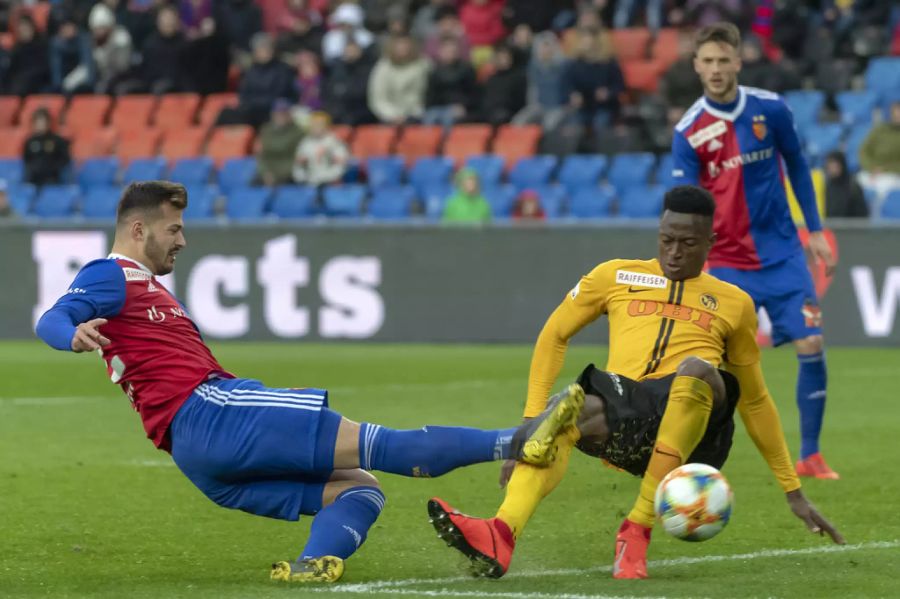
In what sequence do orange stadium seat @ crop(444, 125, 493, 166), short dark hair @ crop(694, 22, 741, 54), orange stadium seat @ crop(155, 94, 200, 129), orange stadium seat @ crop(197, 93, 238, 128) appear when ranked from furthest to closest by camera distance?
orange stadium seat @ crop(155, 94, 200, 129)
orange stadium seat @ crop(197, 93, 238, 128)
orange stadium seat @ crop(444, 125, 493, 166)
short dark hair @ crop(694, 22, 741, 54)

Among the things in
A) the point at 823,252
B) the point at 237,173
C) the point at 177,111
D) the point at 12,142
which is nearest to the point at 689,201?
the point at 823,252

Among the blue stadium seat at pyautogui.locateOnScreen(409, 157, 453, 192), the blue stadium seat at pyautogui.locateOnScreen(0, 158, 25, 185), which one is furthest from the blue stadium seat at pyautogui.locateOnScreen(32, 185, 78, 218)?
the blue stadium seat at pyautogui.locateOnScreen(409, 157, 453, 192)

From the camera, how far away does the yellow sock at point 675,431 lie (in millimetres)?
5754

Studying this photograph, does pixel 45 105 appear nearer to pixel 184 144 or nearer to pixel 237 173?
pixel 184 144

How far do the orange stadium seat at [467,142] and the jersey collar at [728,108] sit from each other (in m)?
11.1

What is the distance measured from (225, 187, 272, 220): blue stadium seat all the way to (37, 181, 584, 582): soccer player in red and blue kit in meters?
13.6

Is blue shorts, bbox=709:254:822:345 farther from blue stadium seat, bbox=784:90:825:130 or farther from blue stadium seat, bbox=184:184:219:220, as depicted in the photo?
blue stadium seat, bbox=184:184:219:220

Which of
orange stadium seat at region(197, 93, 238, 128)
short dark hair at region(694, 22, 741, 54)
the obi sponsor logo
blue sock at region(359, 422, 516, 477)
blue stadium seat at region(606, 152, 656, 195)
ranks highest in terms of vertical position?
short dark hair at region(694, 22, 741, 54)

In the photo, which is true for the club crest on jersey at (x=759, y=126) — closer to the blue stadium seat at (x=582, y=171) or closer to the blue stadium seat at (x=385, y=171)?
the blue stadium seat at (x=582, y=171)

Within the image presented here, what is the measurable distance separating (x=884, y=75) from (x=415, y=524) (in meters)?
12.7

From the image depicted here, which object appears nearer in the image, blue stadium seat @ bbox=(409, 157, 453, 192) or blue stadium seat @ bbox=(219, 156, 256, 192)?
blue stadium seat @ bbox=(409, 157, 453, 192)

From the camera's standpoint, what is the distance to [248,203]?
19.6 metres

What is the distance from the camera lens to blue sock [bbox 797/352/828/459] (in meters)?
8.52

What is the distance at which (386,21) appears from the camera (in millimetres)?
22125
